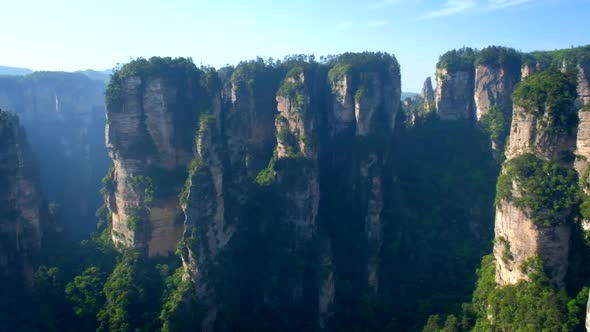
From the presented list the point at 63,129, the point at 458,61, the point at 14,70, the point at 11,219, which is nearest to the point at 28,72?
the point at 14,70

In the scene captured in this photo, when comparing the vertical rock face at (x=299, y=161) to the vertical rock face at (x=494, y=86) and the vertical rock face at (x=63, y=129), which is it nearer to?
the vertical rock face at (x=494, y=86)

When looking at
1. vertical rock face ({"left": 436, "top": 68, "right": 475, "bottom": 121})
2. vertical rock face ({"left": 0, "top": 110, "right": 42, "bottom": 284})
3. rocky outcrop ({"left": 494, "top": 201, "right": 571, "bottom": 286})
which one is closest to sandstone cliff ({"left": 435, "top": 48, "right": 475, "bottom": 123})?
vertical rock face ({"left": 436, "top": 68, "right": 475, "bottom": 121})

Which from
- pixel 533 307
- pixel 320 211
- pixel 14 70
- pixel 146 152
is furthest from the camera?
pixel 14 70

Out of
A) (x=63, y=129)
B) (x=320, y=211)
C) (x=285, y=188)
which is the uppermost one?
(x=63, y=129)

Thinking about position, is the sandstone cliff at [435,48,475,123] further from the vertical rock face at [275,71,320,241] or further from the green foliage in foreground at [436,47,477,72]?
the vertical rock face at [275,71,320,241]

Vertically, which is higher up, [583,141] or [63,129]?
[583,141]

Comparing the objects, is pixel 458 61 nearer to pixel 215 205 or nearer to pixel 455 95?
pixel 455 95

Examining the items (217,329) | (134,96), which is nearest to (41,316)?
(217,329)

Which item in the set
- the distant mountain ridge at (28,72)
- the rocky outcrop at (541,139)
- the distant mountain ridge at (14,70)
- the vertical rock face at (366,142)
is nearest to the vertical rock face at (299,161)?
the vertical rock face at (366,142)
